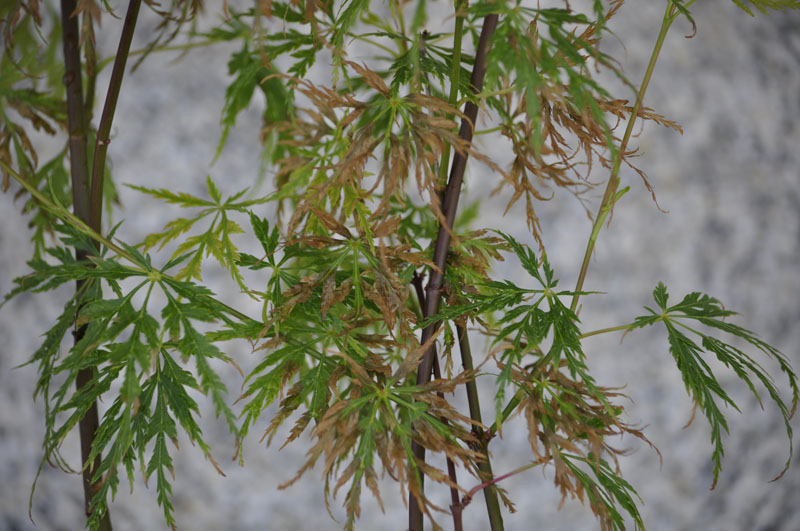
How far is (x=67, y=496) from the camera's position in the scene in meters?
1.00

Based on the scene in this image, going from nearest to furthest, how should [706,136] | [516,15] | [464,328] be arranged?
1. [516,15]
2. [464,328]
3. [706,136]

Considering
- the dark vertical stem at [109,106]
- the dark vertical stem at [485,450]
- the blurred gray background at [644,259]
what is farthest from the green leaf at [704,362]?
the blurred gray background at [644,259]

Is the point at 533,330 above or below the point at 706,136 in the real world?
below

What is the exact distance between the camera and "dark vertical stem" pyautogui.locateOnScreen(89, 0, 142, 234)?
405 millimetres

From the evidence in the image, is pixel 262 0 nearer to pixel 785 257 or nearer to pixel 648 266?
pixel 648 266

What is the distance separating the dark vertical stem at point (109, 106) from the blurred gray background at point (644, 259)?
547 millimetres

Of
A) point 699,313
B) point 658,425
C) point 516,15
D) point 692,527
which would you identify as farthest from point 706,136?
point 516,15

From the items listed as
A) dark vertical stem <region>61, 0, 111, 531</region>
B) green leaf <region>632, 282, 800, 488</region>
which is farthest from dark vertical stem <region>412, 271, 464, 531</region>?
dark vertical stem <region>61, 0, 111, 531</region>

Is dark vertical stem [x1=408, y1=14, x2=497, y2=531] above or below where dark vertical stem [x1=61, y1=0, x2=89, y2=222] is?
below

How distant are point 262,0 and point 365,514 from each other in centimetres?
82

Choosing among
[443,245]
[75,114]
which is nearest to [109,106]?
[75,114]

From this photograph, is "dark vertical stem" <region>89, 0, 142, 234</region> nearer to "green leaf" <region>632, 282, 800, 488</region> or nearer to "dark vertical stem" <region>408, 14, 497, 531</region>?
"dark vertical stem" <region>408, 14, 497, 531</region>

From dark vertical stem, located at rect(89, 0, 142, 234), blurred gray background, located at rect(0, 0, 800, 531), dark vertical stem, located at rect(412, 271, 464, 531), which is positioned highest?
blurred gray background, located at rect(0, 0, 800, 531)

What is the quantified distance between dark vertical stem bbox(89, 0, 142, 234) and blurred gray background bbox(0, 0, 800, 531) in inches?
21.6
